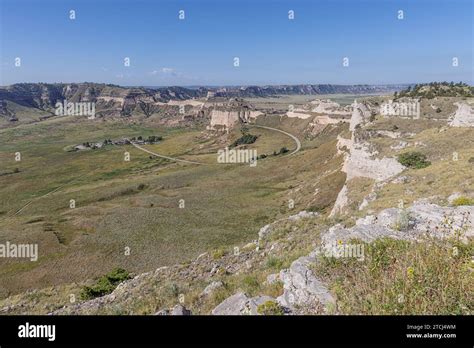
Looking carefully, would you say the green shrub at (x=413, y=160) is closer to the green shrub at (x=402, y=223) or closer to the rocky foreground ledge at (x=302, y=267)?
the rocky foreground ledge at (x=302, y=267)

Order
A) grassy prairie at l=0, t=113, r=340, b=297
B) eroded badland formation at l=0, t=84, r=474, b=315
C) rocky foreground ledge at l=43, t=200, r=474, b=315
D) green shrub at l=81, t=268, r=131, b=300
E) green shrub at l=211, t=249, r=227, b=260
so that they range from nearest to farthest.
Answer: eroded badland formation at l=0, t=84, r=474, b=315 → rocky foreground ledge at l=43, t=200, r=474, b=315 → green shrub at l=211, t=249, r=227, b=260 → green shrub at l=81, t=268, r=131, b=300 → grassy prairie at l=0, t=113, r=340, b=297

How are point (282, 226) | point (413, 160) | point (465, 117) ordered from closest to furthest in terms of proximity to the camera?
point (282, 226) < point (413, 160) < point (465, 117)

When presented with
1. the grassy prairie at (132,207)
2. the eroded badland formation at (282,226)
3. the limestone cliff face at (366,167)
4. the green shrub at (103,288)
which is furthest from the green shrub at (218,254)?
the limestone cliff face at (366,167)

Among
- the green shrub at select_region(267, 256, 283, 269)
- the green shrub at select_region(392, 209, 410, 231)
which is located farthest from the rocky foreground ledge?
the green shrub at select_region(267, 256, 283, 269)

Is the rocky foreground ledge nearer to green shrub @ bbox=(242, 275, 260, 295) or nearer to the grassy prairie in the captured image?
green shrub @ bbox=(242, 275, 260, 295)

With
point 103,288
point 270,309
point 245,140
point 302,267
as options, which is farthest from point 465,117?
point 245,140

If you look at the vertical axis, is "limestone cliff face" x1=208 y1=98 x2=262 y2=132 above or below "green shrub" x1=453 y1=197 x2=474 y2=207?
above

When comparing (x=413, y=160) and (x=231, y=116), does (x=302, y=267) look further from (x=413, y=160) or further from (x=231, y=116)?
(x=231, y=116)
